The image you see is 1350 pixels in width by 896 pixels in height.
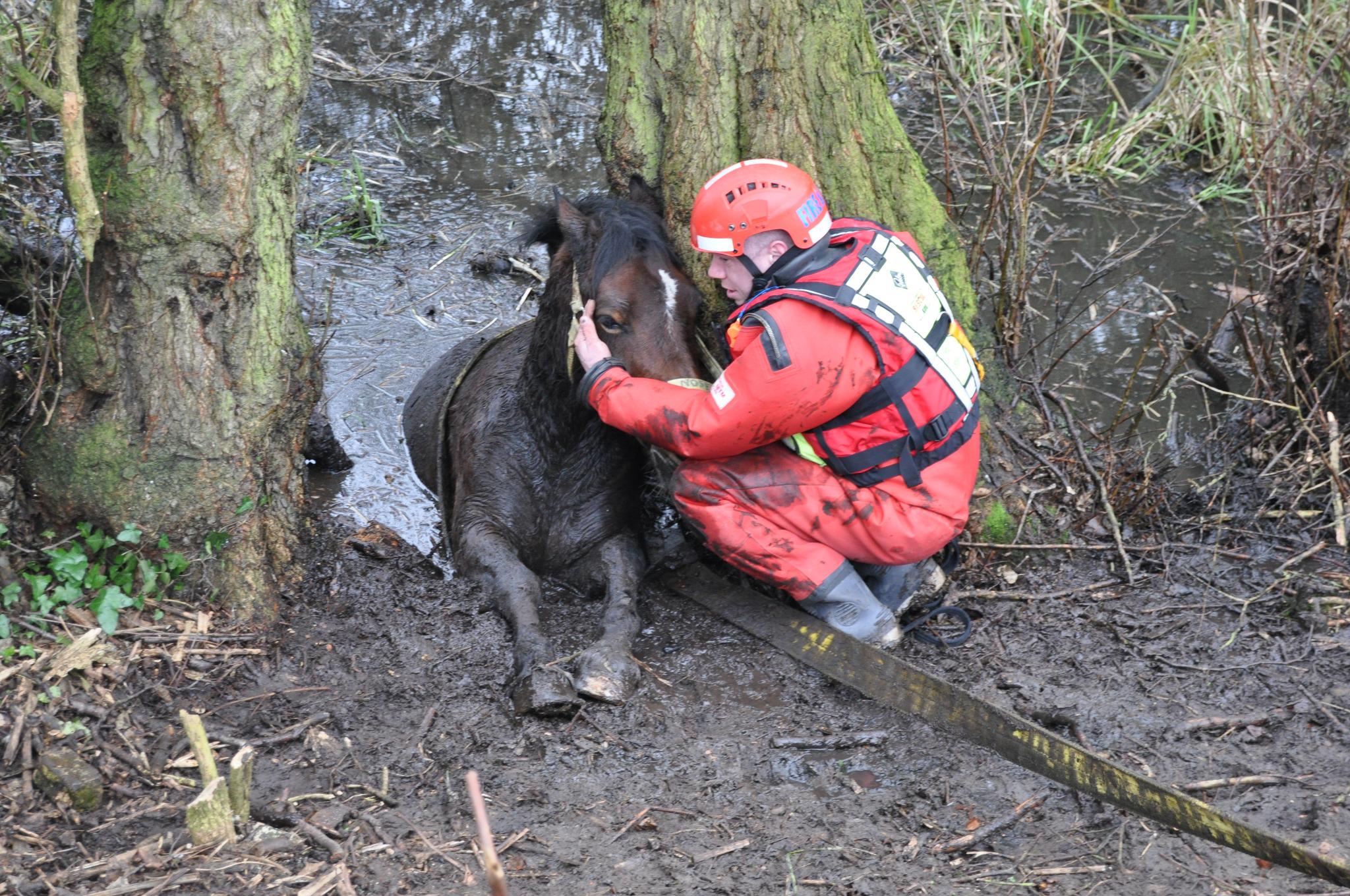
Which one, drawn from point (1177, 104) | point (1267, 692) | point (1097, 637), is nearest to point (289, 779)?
point (1097, 637)

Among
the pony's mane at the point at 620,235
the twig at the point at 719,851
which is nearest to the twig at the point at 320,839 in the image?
the twig at the point at 719,851

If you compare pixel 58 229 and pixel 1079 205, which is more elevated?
pixel 58 229

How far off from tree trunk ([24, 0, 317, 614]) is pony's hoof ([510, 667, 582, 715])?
43.1 inches

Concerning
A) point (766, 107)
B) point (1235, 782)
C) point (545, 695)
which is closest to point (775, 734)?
point (545, 695)

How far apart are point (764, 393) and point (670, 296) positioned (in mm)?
770

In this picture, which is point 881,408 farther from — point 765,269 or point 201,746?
point 201,746

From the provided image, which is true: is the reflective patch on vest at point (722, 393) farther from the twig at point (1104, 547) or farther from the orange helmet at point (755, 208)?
the twig at point (1104, 547)

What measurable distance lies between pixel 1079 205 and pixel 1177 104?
127 cm

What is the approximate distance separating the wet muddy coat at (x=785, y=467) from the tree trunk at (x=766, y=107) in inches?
43.1

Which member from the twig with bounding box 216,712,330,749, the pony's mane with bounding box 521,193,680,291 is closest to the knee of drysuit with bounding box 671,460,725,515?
the pony's mane with bounding box 521,193,680,291

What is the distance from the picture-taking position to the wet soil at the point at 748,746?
3.49 meters

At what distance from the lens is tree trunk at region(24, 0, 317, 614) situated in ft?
13.4

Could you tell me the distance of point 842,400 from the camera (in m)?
4.35

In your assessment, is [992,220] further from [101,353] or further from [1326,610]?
[101,353]
